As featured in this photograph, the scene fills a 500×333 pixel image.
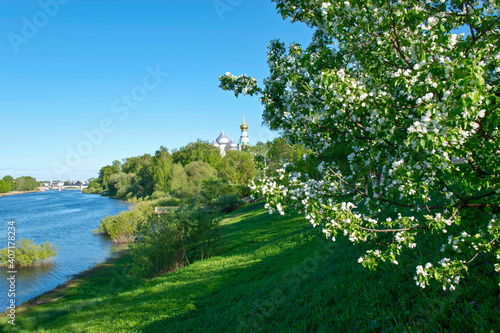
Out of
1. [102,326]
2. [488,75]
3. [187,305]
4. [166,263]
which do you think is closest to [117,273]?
[166,263]

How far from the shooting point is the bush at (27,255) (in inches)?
918

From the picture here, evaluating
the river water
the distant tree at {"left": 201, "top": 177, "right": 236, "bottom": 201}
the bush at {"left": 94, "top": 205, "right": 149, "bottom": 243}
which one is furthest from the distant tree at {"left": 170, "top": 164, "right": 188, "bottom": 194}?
the bush at {"left": 94, "top": 205, "right": 149, "bottom": 243}

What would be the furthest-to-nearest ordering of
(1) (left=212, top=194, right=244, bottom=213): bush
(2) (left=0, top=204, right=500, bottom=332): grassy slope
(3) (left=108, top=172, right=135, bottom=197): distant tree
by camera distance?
(3) (left=108, top=172, right=135, bottom=197): distant tree → (1) (left=212, top=194, right=244, bottom=213): bush → (2) (left=0, top=204, right=500, bottom=332): grassy slope

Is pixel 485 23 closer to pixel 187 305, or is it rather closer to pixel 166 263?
pixel 187 305

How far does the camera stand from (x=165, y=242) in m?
16.4

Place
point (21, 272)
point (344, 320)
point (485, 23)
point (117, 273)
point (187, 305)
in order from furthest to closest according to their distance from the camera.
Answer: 1. point (21, 272)
2. point (117, 273)
3. point (187, 305)
4. point (344, 320)
5. point (485, 23)

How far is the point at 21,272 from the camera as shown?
75.8 ft

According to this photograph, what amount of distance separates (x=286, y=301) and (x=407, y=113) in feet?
17.8

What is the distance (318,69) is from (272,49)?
165cm

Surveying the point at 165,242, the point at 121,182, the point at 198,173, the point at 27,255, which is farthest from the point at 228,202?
the point at 121,182

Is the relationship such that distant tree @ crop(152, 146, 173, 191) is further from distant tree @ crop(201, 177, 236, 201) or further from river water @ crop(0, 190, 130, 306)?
river water @ crop(0, 190, 130, 306)

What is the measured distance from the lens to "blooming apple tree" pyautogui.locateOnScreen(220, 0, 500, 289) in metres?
2.67

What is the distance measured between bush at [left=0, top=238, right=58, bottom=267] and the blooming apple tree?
87.0 feet

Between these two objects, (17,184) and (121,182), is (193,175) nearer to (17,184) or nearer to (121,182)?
(121,182)
